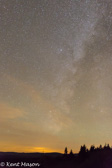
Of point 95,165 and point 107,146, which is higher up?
point 107,146

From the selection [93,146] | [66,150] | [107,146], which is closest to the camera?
[107,146]

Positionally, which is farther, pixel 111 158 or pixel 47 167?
pixel 47 167

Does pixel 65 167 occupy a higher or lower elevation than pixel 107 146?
lower

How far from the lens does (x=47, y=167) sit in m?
71.1

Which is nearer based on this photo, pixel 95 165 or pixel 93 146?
Result: pixel 95 165

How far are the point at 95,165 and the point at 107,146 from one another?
28249mm

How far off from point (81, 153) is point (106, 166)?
32984 mm

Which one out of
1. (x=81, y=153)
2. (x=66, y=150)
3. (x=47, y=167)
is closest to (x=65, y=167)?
(x=47, y=167)

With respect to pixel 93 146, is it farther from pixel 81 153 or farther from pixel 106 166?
pixel 106 166

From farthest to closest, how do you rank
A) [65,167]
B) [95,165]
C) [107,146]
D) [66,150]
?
[66,150]
[107,146]
[65,167]
[95,165]

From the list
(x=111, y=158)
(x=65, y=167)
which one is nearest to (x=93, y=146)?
(x=65, y=167)

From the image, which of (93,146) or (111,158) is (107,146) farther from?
(111,158)

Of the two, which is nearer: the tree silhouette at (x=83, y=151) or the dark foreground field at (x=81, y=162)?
the dark foreground field at (x=81, y=162)

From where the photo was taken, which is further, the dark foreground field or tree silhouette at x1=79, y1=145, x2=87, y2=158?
tree silhouette at x1=79, y1=145, x2=87, y2=158
